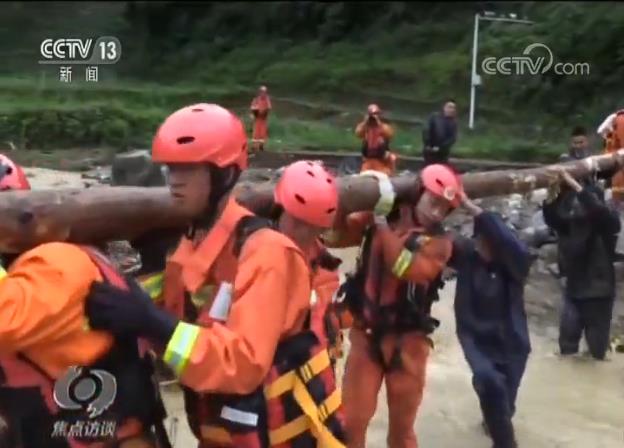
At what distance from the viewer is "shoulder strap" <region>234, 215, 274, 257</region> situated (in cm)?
333

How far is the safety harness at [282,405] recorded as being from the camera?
3.35m

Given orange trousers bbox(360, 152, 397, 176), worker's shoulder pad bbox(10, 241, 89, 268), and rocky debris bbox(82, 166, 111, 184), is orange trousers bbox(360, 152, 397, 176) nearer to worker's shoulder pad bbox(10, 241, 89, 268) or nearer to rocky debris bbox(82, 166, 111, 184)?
rocky debris bbox(82, 166, 111, 184)

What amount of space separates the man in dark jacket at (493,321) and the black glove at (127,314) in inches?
139

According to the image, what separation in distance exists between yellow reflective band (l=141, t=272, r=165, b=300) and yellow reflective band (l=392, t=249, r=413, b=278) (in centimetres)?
207

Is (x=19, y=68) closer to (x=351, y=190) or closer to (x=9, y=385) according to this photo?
(x=351, y=190)

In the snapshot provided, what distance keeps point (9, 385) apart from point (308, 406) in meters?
0.94

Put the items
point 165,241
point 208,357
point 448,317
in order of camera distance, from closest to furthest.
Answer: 1. point 208,357
2. point 165,241
3. point 448,317

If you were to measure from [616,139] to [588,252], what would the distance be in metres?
4.05

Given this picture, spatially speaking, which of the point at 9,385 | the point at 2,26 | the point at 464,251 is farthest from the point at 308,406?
the point at 2,26

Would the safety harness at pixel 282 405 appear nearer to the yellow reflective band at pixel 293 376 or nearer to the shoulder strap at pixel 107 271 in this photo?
the yellow reflective band at pixel 293 376

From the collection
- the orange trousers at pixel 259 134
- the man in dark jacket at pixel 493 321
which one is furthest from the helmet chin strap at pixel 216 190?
the orange trousers at pixel 259 134

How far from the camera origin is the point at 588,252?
8609 mm

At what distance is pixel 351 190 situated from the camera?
5.55m

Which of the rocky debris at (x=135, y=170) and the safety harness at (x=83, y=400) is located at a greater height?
the safety harness at (x=83, y=400)
